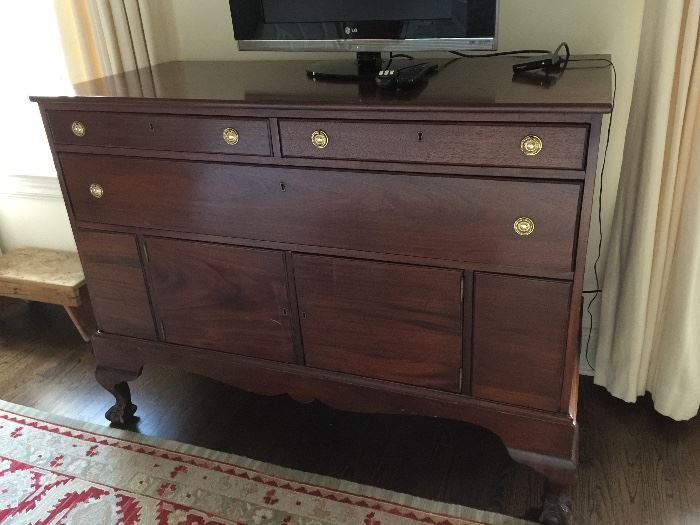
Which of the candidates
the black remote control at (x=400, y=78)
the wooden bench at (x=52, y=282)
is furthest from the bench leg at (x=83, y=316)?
the black remote control at (x=400, y=78)

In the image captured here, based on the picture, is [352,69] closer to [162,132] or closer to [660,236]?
[162,132]

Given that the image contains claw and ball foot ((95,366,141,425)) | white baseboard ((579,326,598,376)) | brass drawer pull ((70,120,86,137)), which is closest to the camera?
brass drawer pull ((70,120,86,137))

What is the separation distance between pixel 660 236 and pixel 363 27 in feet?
3.00

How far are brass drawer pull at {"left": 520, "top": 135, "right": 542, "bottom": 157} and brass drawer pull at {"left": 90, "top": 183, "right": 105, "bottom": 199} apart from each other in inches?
40.8

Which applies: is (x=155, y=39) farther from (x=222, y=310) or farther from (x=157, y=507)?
(x=157, y=507)

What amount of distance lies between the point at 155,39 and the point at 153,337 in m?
0.94

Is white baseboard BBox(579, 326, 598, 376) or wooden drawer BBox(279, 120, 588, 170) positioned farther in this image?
white baseboard BBox(579, 326, 598, 376)

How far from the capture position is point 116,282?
1.70 meters

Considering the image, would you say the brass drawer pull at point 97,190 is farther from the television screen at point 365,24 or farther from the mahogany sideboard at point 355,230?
the television screen at point 365,24

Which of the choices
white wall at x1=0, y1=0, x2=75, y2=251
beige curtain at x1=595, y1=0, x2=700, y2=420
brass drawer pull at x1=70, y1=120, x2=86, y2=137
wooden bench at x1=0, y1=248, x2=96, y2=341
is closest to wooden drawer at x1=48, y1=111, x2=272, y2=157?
brass drawer pull at x1=70, y1=120, x2=86, y2=137

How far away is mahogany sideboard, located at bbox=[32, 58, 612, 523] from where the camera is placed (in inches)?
47.6

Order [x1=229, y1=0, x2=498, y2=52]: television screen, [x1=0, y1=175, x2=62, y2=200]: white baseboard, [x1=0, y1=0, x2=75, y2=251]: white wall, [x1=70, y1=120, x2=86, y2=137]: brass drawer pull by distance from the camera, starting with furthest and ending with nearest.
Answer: [x1=0, y1=175, x2=62, y2=200]: white baseboard < [x1=0, y1=0, x2=75, y2=251]: white wall < [x1=70, y1=120, x2=86, y2=137]: brass drawer pull < [x1=229, y1=0, x2=498, y2=52]: television screen

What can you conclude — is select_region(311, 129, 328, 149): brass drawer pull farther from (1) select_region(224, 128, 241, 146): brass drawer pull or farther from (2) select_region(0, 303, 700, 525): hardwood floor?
(2) select_region(0, 303, 700, 525): hardwood floor

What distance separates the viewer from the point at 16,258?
2.45 m
